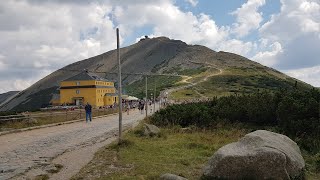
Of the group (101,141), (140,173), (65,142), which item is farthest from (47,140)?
(140,173)

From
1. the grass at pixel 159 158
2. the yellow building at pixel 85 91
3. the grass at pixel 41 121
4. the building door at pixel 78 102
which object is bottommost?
the grass at pixel 159 158

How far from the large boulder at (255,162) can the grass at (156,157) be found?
97cm

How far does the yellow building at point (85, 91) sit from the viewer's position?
315 feet

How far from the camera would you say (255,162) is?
1038 centimetres

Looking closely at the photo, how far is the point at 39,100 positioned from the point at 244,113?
558 feet

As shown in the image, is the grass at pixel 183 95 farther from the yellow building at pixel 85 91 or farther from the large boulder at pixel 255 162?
the large boulder at pixel 255 162

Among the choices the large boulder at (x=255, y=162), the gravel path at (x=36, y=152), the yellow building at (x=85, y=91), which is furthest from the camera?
the yellow building at (x=85, y=91)

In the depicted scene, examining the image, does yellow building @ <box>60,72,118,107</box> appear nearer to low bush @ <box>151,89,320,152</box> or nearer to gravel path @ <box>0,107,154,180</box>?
low bush @ <box>151,89,320,152</box>

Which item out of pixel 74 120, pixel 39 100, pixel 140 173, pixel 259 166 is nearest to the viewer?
pixel 259 166

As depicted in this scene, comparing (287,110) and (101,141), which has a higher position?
(287,110)

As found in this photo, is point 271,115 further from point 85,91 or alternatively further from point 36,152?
point 85,91

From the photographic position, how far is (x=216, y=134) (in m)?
20.8

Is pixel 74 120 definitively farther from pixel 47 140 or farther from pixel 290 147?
pixel 290 147

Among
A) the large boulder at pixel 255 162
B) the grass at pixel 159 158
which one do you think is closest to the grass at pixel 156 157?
the grass at pixel 159 158
